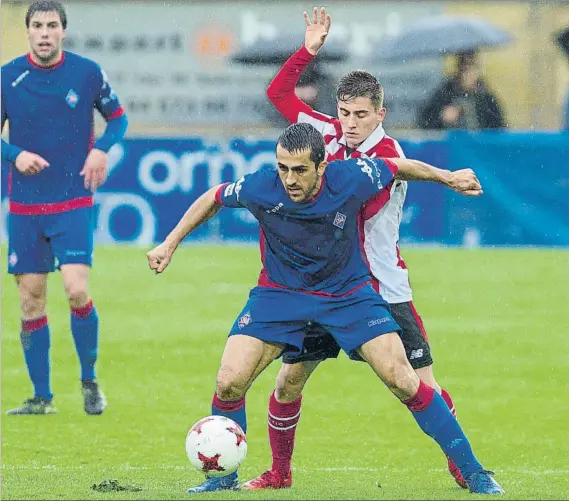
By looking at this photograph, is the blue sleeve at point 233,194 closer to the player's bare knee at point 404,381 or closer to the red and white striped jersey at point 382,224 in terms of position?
the red and white striped jersey at point 382,224

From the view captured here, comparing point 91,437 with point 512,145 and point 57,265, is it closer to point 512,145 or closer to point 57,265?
point 57,265

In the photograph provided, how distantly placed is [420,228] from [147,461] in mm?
9808

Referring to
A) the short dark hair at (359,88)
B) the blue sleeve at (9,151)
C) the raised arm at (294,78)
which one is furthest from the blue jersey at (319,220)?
the blue sleeve at (9,151)

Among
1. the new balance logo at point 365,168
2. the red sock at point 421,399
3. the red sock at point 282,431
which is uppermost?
the new balance logo at point 365,168

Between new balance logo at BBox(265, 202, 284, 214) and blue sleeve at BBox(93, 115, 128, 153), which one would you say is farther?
blue sleeve at BBox(93, 115, 128, 153)

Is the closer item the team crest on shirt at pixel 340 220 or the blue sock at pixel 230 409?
the team crest on shirt at pixel 340 220

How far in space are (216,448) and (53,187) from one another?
10.7 feet

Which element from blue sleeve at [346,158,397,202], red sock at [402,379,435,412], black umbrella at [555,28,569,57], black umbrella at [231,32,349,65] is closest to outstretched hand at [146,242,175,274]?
blue sleeve at [346,158,397,202]

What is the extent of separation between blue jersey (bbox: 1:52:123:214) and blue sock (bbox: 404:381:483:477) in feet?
11.3

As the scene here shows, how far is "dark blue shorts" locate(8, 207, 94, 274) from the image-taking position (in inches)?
354

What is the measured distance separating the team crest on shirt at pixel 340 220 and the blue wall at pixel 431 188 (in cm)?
1046

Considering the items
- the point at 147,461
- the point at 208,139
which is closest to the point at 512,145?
the point at 208,139

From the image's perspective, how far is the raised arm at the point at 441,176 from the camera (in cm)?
642

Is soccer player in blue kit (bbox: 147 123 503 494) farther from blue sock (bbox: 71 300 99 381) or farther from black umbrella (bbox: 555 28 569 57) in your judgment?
black umbrella (bbox: 555 28 569 57)
